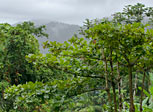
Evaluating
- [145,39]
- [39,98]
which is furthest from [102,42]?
[39,98]

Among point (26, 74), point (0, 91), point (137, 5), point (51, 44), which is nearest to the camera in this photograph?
point (51, 44)

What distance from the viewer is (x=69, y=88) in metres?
1.67

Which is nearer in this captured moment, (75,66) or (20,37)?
(75,66)

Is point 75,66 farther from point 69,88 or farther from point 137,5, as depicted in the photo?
point 137,5

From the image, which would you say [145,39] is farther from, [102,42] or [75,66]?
[75,66]

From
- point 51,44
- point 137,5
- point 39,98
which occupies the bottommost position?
point 39,98

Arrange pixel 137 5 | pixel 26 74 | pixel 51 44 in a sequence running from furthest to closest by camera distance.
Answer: pixel 137 5, pixel 26 74, pixel 51 44

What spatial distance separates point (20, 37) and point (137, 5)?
449 centimetres

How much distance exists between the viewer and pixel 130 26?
1.50 m

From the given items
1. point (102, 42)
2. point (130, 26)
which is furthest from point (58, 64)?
point (130, 26)

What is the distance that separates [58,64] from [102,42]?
49cm

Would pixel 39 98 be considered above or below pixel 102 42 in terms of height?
below

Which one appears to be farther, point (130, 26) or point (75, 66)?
point (75, 66)

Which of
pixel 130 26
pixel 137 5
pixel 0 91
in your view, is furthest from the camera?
pixel 137 5
